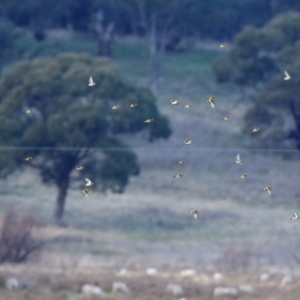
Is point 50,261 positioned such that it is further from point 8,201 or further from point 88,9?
point 88,9

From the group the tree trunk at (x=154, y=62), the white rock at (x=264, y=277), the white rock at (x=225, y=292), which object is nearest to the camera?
the white rock at (x=225, y=292)

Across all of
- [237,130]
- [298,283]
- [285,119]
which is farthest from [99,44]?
[298,283]

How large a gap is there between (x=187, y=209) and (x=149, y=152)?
7136mm

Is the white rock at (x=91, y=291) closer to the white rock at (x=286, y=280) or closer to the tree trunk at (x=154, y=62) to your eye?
the white rock at (x=286, y=280)

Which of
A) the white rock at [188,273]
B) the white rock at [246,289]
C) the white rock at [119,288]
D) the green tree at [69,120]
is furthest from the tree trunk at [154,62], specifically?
the white rock at [119,288]

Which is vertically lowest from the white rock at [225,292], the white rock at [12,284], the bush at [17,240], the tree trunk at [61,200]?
the tree trunk at [61,200]

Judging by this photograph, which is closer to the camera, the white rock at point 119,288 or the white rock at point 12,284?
the white rock at point 12,284

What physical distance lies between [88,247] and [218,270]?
6.48 meters

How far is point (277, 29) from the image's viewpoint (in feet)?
122

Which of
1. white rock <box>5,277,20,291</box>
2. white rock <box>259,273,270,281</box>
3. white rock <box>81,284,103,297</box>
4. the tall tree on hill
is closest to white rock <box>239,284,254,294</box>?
white rock <box>259,273,270,281</box>

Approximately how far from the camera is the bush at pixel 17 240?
18375mm

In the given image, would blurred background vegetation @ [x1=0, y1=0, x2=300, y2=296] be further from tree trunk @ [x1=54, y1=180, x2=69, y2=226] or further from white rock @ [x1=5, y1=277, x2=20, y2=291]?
white rock @ [x1=5, y1=277, x2=20, y2=291]

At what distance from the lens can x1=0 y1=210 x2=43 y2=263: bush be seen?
18.4m

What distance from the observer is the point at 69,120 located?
25.9m
